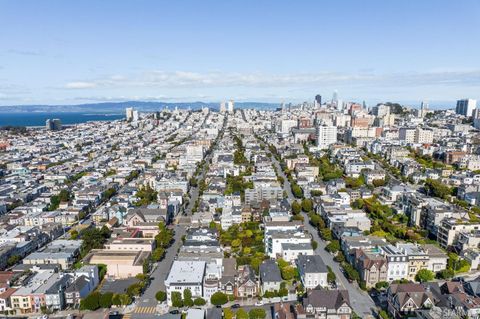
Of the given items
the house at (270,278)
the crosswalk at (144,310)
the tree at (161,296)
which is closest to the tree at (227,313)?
the house at (270,278)

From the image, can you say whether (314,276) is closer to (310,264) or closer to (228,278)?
(310,264)

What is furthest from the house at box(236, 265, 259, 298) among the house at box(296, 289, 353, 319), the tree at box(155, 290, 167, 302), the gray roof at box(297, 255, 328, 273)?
the tree at box(155, 290, 167, 302)

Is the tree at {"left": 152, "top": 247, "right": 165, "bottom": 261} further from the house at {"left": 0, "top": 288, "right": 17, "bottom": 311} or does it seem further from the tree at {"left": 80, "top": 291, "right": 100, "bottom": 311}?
the house at {"left": 0, "top": 288, "right": 17, "bottom": 311}

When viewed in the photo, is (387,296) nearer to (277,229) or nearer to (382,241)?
(382,241)

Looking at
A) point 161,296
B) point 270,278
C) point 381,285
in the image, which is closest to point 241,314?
point 270,278

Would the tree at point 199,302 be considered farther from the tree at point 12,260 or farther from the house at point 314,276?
the tree at point 12,260

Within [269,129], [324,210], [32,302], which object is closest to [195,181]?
Answer: [324,210]
